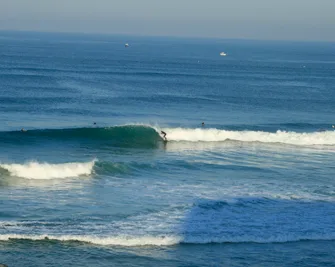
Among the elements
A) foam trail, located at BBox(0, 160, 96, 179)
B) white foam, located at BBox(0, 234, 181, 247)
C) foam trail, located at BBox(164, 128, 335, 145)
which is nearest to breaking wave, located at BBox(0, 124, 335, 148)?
foam trail, located at BBox(164, 128, 335, 145)

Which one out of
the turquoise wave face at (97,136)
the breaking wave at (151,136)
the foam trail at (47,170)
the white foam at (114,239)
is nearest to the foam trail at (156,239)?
the white foam at (114,239)

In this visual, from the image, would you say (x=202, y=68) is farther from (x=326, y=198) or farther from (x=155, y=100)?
(x=326, y=198)

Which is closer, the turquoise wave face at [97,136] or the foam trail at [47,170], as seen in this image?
the foam trail at [47,170]

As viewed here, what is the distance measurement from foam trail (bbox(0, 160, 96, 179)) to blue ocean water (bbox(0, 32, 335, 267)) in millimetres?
53

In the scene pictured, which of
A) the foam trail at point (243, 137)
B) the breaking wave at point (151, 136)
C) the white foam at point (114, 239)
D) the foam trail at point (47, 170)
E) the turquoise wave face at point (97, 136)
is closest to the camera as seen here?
the white foam at point (114, 239)

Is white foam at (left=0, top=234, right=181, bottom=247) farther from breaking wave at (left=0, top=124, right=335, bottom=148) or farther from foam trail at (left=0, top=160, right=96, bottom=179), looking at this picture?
breaking wave at (left=0, top=124, right=335, bottom=148)

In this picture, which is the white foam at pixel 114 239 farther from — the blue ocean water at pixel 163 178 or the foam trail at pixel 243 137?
the foam trail at pixel 243 137

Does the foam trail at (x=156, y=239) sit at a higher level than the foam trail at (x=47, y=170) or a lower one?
lower

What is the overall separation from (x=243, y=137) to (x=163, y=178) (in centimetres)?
1332

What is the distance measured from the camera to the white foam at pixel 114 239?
20562 millimetres

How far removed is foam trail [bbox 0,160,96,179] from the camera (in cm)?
3002

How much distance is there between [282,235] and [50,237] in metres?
7.87

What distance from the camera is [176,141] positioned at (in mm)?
41406

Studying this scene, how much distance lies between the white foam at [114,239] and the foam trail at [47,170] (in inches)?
371
